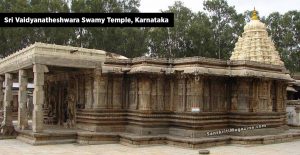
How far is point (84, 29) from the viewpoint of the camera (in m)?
44.8

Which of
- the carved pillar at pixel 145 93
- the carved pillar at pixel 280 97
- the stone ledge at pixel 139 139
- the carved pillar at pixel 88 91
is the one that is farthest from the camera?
the carved pillar at pixel 280 97

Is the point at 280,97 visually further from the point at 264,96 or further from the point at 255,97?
the point at 255,97

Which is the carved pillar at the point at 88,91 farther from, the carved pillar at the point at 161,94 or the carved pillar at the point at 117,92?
Answer: the carved pillar at the point at 161,94

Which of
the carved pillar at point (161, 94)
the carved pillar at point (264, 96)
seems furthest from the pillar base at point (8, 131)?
A: the carved pillar at point (264, 96)

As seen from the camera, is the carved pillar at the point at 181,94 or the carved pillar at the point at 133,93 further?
the carved pillar at the point at 133,93

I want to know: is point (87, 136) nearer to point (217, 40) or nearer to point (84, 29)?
point (84, 29)

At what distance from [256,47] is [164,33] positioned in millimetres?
19773

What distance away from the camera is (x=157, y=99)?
19.2 m

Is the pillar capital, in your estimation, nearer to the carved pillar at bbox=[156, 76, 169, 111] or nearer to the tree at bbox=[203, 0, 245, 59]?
the carved pillar at bbox=[156, 76, 169, 111]

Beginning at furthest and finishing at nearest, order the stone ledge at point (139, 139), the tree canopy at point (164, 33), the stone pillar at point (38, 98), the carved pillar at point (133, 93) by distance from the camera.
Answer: the tree canopy at point (164, 33)
the carved pillar at point (133, 93)
the stone pillar at point (38, 98)
the stone ledge at point (139, 139)

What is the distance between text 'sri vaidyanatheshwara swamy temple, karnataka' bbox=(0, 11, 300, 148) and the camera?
18047 mm

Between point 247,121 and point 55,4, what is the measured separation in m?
28.9

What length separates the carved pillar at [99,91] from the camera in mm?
19648

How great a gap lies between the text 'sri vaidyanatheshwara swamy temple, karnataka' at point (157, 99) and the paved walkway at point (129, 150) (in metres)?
0.59
